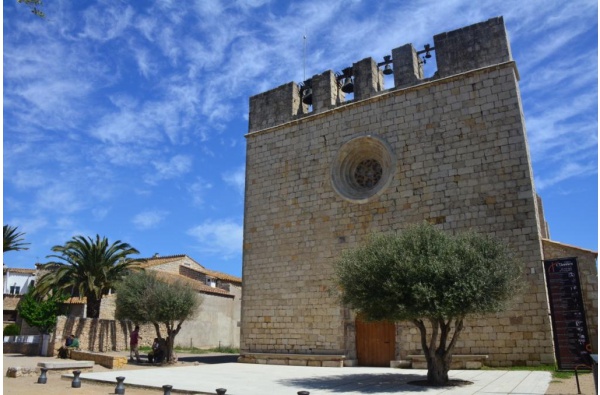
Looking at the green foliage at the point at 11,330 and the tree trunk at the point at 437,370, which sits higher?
the green foliage at the point at 11,330

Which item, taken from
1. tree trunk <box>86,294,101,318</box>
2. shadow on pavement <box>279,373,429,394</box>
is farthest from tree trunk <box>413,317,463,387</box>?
tree trunk <box>86,294,101,318</box>

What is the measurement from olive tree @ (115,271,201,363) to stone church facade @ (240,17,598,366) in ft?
8.30

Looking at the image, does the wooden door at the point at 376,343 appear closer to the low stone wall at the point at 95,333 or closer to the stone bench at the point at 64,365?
the stone bench at the point at 64,365

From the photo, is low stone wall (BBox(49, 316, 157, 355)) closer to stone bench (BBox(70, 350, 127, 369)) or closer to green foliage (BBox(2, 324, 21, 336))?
stone bench (BBox(70, 350, 127, 369))

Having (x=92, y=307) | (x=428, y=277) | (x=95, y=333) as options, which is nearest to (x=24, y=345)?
(x=95, y=333)

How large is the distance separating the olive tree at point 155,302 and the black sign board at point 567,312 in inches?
427

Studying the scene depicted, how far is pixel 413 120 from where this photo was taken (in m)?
13.5

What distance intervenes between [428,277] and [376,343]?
5123 millimetres

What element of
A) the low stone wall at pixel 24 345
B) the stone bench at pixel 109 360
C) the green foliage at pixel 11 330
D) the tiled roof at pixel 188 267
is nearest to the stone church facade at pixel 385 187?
the stone bench at pixel 109 360

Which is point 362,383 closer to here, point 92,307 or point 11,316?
point 92,307

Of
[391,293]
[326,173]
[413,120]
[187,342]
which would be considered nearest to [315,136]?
[326,173]

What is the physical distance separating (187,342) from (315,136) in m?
14.7

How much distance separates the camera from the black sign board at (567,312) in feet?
33.0

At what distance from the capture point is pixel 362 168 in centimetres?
1458
